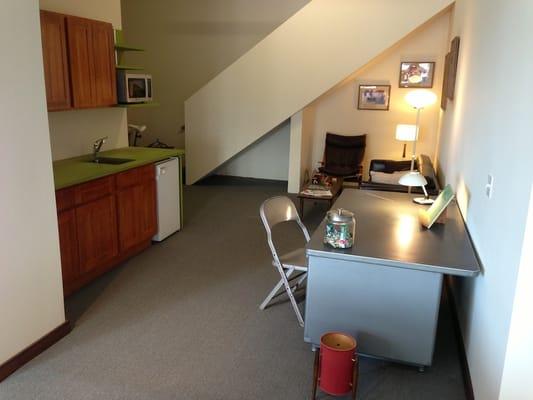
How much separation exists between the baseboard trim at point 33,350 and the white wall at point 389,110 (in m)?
4.89

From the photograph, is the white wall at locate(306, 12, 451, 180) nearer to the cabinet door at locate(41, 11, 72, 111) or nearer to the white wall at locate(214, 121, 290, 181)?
the white wall at locate(214, 121, 290, 181)

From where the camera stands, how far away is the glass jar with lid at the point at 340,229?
2596mm

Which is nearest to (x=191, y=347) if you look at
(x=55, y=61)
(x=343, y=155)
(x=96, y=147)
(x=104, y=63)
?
(x=96, y=147)

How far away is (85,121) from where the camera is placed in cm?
444

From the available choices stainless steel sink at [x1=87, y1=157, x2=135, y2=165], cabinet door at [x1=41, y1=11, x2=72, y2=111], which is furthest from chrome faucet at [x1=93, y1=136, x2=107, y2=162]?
cabinet door at [x1=41, y1=11, x2=72, y2=111]

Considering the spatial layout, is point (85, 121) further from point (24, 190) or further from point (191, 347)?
point (191, 347)

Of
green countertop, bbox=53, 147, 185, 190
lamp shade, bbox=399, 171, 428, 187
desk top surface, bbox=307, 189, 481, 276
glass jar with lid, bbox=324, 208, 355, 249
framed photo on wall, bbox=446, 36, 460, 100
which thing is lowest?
desk top surface, bbox=307, 189, 481, 276

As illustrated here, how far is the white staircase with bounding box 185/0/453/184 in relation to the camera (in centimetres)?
562

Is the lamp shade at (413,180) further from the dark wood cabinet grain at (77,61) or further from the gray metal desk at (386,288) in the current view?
the dark wood cabinet grain at (77,61)

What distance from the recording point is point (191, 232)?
5.05 meters

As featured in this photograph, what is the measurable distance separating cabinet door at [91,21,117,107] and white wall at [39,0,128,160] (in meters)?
0.23

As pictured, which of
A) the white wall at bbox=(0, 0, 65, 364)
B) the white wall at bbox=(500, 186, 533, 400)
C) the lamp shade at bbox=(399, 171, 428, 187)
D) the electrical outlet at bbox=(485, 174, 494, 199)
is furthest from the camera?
the lamp shade at bbox=(399, 171, 428, 187)

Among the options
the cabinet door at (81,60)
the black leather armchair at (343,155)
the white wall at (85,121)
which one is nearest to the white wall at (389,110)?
the black leather armchair at (343,155)

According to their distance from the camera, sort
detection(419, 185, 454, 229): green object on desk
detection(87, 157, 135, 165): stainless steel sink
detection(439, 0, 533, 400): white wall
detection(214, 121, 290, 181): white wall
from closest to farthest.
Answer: detection(439, 0, 533, 400): white wall < detection(419, 185, 454, 229): green object on desk < detection(87, 157, 135, 165): stainless steel sink < detection(214, 121, 290, 181): white wall
